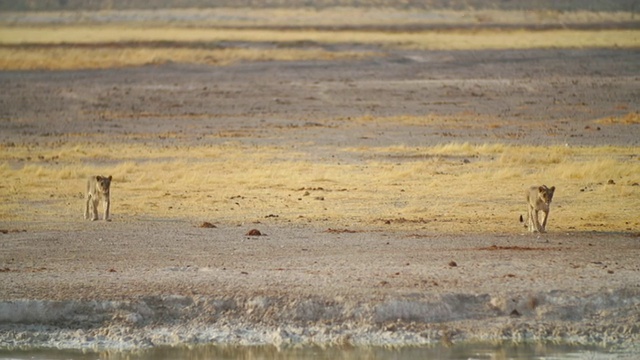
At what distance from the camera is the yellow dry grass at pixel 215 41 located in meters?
63.6

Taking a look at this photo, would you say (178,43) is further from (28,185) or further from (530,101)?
(28,185)

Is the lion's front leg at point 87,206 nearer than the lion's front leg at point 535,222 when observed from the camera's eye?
No

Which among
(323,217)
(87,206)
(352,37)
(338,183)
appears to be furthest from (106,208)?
(352,37)

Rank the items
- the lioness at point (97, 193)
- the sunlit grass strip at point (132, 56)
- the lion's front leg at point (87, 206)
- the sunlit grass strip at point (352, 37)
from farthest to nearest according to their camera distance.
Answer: the sunlit grass strip at point (352, 37) → the sunlit grass strip at point (132, 56) → the lion's front leg at point (87, 206) → the lioness at point (97, 193)

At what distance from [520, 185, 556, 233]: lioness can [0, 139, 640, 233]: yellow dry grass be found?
0.36 meters

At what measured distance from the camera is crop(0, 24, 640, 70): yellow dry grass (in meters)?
63.6

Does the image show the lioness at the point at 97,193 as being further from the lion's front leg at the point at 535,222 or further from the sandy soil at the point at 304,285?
the lion's front leg at the point at 535,222

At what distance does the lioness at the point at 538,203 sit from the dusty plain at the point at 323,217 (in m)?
0.22

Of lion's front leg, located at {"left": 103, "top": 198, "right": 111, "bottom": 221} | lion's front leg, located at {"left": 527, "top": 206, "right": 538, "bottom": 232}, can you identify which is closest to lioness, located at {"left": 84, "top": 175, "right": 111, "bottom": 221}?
lion's front leg, located at {"left": 103, "top": 198, "right": 111, "bottom": 221}

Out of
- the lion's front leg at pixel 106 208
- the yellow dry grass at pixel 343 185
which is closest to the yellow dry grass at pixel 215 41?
the yellow dry grass at pixel 343 185

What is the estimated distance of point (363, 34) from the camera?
3231 inches

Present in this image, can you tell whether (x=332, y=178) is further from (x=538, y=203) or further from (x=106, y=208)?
(x=538, y=203)

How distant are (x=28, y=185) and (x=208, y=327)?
13.2 m

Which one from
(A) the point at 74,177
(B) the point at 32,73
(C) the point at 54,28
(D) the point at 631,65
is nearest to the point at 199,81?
(B) the point at 32,73
